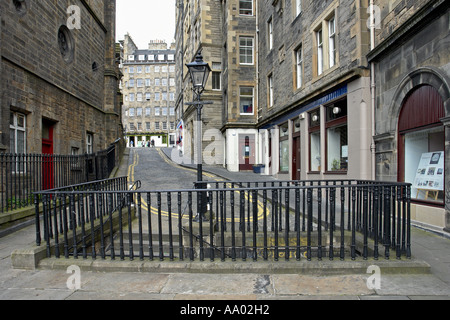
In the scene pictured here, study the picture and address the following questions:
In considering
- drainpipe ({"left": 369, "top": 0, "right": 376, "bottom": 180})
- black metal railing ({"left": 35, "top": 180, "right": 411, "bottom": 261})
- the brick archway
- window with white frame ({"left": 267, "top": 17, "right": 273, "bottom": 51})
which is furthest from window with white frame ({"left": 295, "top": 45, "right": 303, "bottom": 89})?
black metal railing ({"left": 35, "top": 180, "right": 411, "bottom": 261})

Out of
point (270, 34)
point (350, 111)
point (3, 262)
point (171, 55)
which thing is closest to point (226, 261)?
point (3, 262)

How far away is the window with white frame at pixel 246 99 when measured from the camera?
24516 millimetres

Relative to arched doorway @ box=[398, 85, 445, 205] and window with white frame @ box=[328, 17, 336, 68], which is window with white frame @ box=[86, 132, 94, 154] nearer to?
window with white frame @ box=[328, 17, 336, 68]

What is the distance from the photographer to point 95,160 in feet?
41.8

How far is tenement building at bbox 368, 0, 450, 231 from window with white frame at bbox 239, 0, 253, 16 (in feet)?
58.6

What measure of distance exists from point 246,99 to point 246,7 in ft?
24.8

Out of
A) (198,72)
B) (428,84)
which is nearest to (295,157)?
(428,84)

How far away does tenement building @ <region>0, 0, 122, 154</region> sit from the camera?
30.1ft

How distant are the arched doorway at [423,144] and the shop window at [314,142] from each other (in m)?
4.73

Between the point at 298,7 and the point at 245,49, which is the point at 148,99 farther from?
the point at 298,7

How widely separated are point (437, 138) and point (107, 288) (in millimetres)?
7445

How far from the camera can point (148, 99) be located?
67562 mm

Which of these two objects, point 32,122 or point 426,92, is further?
point 32,122
